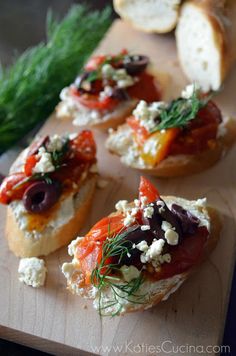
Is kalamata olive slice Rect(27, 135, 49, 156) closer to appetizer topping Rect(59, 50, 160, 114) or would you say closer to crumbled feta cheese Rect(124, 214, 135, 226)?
appetizer topping Rect(59, 50, 160, 114)

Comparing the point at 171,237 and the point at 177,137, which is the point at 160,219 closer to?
the point at 171,237

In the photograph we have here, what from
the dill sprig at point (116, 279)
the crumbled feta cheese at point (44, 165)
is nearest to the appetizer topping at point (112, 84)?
the crumbled feta cheese at point (44, 165)

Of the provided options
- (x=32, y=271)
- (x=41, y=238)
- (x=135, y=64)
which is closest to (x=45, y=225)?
(x=41, y=238)

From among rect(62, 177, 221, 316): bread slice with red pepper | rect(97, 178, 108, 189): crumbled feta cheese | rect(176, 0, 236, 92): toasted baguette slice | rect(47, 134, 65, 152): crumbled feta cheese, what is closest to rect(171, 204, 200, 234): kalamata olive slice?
rect(62, 177, 221, 316): bread slice with red pepper

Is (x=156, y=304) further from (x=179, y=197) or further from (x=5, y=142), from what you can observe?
(x=5, y=142)

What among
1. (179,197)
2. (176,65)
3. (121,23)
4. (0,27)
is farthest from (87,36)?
(179,197)
